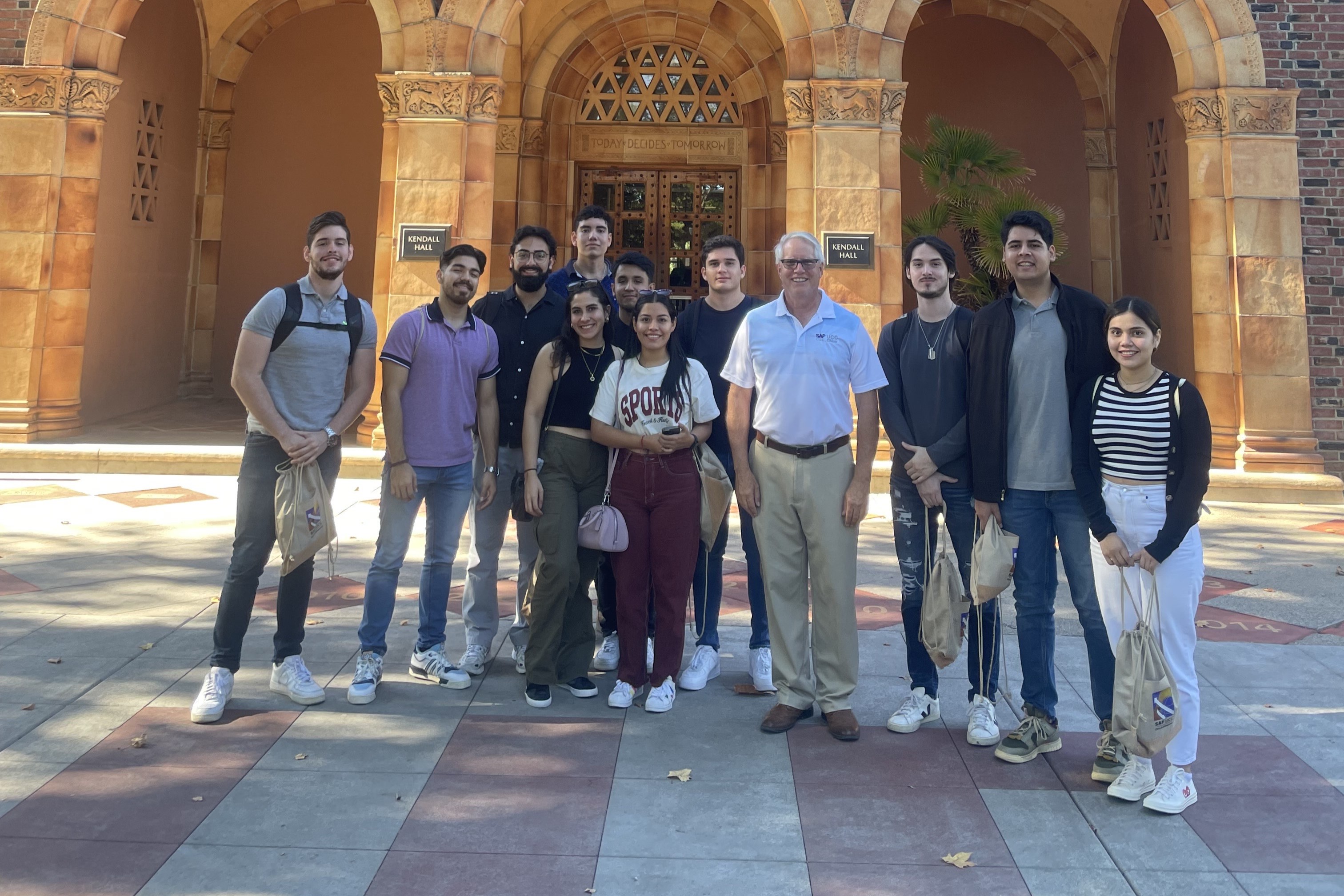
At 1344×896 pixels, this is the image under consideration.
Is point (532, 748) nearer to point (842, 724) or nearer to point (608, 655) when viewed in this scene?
point (608, 655)

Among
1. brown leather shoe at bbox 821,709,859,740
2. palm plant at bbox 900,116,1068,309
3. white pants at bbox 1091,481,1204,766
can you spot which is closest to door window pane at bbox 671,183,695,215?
palm plant at bbox 900,116,1068,309

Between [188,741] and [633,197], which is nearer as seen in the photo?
[188,741]

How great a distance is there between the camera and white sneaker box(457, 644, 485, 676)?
15.5 ft

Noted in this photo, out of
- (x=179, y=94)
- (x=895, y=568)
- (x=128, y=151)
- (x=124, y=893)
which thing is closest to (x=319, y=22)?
(x=179, y=94)

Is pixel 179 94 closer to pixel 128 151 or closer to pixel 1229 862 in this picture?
pixel 128 151

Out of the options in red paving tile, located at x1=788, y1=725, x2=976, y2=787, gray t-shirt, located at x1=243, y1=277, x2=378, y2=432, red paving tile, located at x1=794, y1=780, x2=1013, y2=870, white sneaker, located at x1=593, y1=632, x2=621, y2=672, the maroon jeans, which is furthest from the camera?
white sneaker, located at x1=593, y1=632, x2=621, y2=672

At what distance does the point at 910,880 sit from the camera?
293 cm

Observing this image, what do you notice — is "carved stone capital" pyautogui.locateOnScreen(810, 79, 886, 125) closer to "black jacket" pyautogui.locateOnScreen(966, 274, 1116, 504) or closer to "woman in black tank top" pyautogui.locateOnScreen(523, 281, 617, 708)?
"woman in black tank top" pyautogui.locateOnScreen(523, 281, 617, 708)

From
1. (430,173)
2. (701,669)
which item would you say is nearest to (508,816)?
(701,669)

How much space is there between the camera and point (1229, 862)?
120 inches

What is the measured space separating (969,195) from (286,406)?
31.0ft

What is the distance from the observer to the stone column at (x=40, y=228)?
9984 mm

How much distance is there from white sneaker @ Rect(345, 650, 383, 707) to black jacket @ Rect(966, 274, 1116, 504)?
2710 mm

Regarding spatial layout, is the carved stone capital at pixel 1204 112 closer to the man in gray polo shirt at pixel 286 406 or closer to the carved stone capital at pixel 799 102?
the carved stone capital at pixel 799 102
